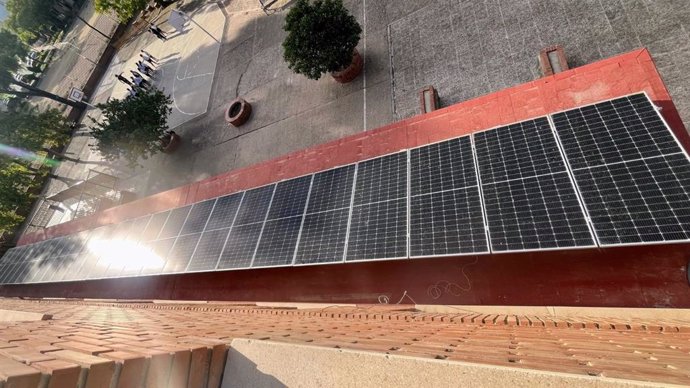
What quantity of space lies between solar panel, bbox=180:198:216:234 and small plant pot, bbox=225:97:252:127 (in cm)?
726

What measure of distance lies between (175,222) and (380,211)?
9.21 meters

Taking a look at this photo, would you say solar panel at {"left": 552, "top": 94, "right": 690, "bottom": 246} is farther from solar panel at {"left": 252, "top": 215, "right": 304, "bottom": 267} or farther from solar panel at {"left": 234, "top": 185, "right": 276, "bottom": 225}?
solar panel at {"left": 234, "top": 185, "right": 276, "bottom": 225}

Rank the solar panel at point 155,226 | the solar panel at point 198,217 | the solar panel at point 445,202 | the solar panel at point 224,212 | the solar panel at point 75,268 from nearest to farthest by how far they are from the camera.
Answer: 1. the solar panel at point 445,202
2. the solar panel at point 224,212
3. the solar panel at point 198,217
4. the solar panel at point 155,226
5. the solar panel at point 75,268

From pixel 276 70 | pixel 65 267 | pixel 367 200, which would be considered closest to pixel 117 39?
pixel 276 70

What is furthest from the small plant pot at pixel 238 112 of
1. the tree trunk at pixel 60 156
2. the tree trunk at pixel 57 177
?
the tree trunk at pixel 60 156

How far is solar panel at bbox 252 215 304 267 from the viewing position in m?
9.61

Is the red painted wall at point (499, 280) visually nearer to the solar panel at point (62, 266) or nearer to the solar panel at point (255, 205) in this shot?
the solar panel at point (255, 205)

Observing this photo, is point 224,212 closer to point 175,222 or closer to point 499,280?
point 175,222

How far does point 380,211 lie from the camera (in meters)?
8.91

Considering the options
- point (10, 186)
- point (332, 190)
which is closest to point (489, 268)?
point (332, 190)

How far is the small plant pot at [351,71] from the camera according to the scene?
16.5 meters

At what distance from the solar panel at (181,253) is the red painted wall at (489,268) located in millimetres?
1218

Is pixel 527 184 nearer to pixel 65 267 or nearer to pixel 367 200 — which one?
pixel 367 200

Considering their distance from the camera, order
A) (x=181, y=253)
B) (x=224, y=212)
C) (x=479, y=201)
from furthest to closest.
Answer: (x=224, y=212)
(x=181, y=253)
(x=479, y=201)
